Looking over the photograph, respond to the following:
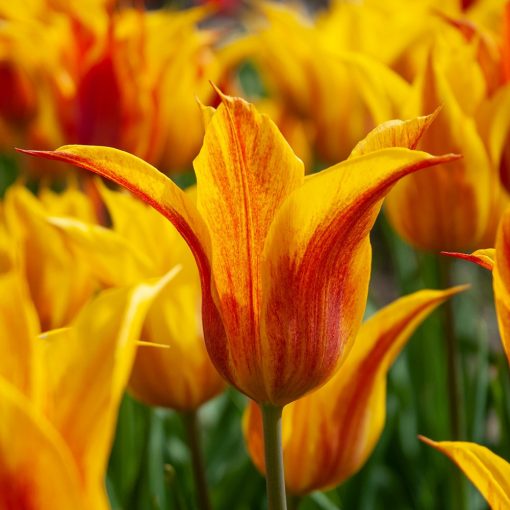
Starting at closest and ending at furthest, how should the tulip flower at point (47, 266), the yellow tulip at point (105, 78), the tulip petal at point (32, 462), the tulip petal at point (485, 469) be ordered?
the tulip petal at point (32, 462) → the tulip petal at point (485, 469) → the tulip flower at point (47, 266) → the yellow tulip at point (105, 78)

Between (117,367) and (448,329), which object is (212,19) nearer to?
(448,329)

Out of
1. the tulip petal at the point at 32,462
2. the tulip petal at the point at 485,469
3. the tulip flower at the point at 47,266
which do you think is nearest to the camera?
the tulip petal at the point at 32,462

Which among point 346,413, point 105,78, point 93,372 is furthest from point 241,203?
point 105,78

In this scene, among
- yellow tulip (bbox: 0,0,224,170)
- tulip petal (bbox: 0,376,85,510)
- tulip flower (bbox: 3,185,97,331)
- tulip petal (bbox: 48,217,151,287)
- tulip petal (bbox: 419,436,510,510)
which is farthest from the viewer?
yellow tulip (bbox: 0,0,224,170)

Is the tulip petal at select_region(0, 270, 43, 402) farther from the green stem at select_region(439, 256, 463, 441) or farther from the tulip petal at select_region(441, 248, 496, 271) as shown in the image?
the green stem at select_region(439, 256, 463, 441)

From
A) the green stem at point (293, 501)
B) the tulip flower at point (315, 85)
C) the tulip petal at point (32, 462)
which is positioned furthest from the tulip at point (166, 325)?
the tulip flower at point (315, 85)

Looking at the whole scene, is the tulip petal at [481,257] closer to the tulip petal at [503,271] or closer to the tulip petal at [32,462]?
the tulip petal at [503,271]

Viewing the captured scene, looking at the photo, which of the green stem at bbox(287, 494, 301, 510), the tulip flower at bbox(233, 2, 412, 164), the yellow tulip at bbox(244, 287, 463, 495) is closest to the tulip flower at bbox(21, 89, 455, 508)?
the yellow tulip at bbox(244, 287, 463, 495)
